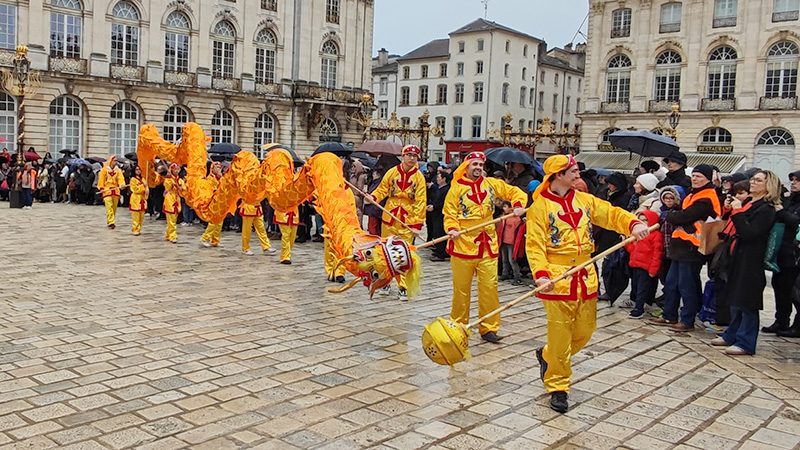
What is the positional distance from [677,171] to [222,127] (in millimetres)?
32804

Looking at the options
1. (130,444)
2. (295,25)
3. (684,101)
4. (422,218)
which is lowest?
(130,444)

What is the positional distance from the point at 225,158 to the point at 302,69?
775 inches

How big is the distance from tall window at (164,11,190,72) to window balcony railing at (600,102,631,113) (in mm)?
24161

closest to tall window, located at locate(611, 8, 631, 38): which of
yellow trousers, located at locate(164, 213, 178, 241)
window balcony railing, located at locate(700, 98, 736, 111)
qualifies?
window balcony railing, located at locate(700, 98, 736, 111)

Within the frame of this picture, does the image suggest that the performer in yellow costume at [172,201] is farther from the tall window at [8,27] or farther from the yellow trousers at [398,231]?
the tall window at [8,27]

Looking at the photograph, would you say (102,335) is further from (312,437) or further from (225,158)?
(225,158)

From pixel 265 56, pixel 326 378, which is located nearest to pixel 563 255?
pixel 326 378

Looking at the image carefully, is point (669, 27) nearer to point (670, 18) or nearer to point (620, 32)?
point (670, 18)

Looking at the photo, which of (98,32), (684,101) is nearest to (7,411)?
(98,32)

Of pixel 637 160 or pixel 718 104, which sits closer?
pixel 637 160

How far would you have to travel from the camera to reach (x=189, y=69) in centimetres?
3703

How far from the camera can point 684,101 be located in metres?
39.8

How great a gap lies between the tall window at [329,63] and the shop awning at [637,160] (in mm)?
15458

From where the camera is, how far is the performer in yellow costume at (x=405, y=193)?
9578mm
